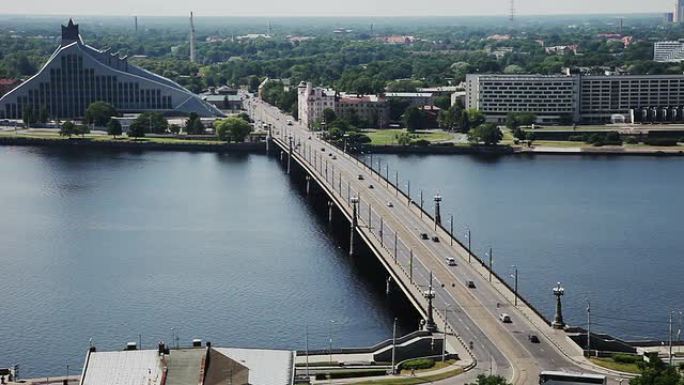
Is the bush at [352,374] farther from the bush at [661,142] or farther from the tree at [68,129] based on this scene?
the tree at [68,129]

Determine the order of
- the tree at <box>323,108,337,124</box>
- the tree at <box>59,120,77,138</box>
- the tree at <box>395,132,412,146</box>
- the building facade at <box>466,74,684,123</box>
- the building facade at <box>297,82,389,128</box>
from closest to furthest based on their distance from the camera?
the tree at <box>395,132,412,146</box> < the tree at <box>59,120,77,138</box> < the tree at <box>323,108,337,124</box> < the building facade at <box>297,82,389,128</box> < the building facade at <box>466,74,684,123</box>

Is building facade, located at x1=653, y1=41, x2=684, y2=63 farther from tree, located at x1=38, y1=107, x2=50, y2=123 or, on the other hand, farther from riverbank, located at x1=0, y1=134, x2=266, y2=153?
tree, located at x1=38, y1=107, x2=50, y2=123

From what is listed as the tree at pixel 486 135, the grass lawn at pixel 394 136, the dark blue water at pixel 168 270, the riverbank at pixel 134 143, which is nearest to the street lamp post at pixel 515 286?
the dark blue water at pixel 168 270

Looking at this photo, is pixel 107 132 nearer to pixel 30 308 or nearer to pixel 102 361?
pixel 30 308

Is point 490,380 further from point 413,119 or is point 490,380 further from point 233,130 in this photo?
point 413,119

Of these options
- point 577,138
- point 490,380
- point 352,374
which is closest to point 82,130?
point 577,138

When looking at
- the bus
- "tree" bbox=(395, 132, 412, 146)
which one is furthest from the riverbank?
the bus
